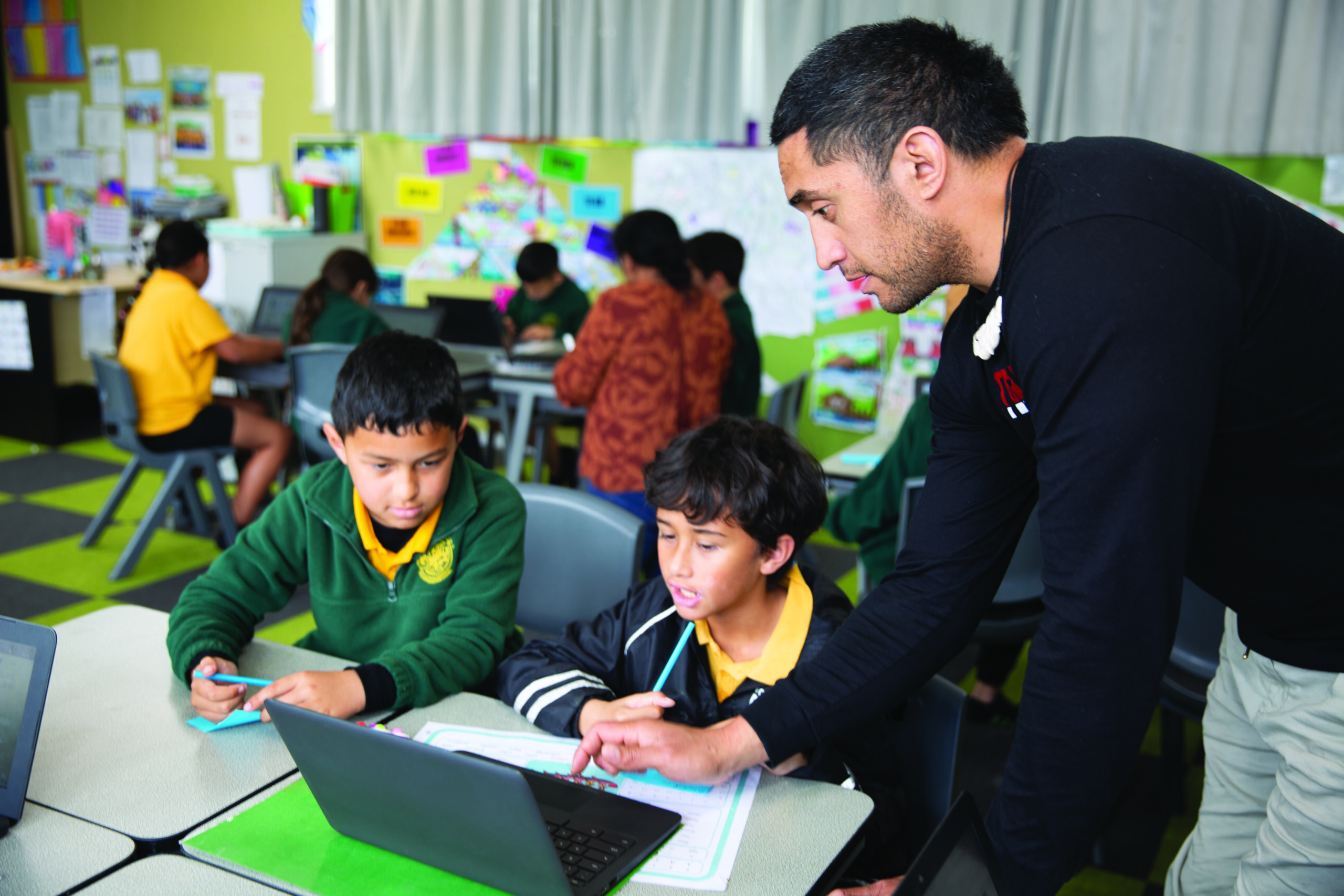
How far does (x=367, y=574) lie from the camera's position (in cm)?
155

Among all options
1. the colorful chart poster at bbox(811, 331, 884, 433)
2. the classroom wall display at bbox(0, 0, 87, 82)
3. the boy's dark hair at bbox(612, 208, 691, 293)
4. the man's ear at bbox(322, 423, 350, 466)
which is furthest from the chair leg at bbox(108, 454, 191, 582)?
the classroom wall display at bbox(0, 0, 87, 82)

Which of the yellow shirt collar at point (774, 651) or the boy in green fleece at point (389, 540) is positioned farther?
the boy in green fleece at point (389, 540)

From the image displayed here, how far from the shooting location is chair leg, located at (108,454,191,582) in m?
3.50

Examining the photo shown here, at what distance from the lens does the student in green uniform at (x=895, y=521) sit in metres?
2.38

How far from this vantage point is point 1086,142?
33.4 inches

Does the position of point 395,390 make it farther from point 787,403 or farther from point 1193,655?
point 787,403

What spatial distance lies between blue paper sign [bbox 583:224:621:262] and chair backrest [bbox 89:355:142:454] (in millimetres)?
2147

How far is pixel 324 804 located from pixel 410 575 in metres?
0.59

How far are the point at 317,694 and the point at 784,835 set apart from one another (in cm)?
56

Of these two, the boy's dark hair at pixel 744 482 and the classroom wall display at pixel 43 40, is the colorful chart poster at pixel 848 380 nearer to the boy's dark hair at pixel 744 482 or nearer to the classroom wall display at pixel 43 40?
the boy's dark hair at pixel 744 482

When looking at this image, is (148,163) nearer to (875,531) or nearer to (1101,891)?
(875,531)

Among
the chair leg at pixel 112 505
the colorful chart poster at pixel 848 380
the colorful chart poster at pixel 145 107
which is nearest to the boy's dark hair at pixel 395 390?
the chair leg at pixel 112 505

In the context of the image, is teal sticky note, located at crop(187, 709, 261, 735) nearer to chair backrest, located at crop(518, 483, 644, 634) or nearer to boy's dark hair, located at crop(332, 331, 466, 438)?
boy's dark hair, located at crop(332, 331, 466, 438)

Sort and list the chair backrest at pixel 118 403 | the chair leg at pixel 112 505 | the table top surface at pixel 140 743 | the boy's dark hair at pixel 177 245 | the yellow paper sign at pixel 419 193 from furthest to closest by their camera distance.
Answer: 1. the yellow paper sign at pixel 419 193
2. the chair leg at pixel 112 505
3. the boy's dark hair at pixel 177 245
4. the chair backrest at pixel 118 403
5. the table top surface at pixel 140 743
